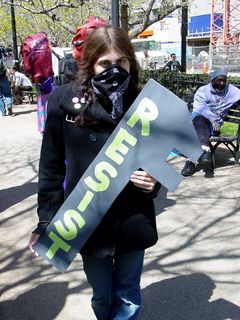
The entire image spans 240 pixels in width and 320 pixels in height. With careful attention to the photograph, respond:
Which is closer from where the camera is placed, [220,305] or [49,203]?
[49,203]

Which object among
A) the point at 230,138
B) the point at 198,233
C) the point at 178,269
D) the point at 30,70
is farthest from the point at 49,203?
the point at 230,138

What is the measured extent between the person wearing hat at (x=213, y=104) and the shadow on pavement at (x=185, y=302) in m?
2.98

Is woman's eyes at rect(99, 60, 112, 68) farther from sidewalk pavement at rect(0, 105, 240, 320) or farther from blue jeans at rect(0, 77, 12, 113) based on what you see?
blue jeans at rect(0, 77, 12, 113)

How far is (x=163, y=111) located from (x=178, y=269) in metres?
1.91

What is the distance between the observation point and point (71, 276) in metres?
3.47

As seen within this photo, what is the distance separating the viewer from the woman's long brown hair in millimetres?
1961

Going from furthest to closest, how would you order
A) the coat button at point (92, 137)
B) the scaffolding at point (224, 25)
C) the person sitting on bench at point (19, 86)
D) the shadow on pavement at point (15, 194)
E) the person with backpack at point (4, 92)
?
the scaffolding at point (224, 25) → the person sitting on bench at point (19, 86) → the person with backpack at point (4, 92) → the shadow on pavement at point (15, 194) → the coat button at point (92, 137)

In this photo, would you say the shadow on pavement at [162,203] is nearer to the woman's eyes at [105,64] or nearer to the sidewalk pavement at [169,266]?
the sidewalk pavement at [169,266]

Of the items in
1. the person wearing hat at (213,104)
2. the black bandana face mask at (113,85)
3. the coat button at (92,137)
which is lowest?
the person wearing hat at (213,104)

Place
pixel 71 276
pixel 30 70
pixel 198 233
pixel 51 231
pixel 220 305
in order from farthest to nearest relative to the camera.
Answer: pixel 30 70 < pixel 198 233 < pixel 71 276 < pixel 220 305 < pixel 51 231

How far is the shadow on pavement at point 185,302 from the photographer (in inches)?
115

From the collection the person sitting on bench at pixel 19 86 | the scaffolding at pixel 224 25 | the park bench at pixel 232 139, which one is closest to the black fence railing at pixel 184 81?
the park bench at pixel 232 139

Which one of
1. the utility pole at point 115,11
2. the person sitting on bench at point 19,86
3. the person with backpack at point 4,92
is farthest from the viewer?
the person sitting on bench at point 19,86

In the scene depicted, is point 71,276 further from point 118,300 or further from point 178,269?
point 118,300
